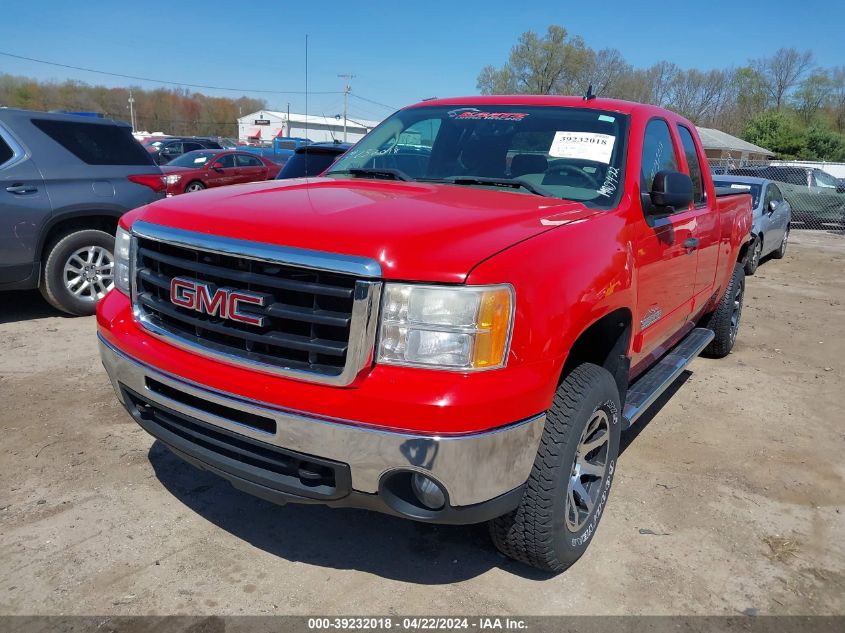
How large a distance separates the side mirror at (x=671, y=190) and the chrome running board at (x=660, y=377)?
1.01m

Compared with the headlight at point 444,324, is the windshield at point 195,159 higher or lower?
lower

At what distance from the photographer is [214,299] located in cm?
246

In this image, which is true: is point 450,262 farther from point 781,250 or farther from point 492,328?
point 781,250

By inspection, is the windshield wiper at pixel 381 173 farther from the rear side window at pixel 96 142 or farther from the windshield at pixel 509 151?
the rear side window at pixel 96 142

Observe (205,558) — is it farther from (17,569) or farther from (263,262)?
(263,262)

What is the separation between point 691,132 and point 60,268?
5.49 m

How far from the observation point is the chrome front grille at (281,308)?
2180 millimetres

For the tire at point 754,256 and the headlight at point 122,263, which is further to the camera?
the tire at point 754,256

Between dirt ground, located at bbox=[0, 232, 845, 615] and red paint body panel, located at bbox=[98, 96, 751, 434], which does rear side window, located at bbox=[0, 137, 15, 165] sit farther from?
red paint body panel, located at bbox=[98, 96, 751, 434]

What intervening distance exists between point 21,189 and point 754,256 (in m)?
10.5

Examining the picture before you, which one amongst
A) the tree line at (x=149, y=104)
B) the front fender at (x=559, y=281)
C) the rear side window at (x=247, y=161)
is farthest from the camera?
the tree line at (x=149, y=104)

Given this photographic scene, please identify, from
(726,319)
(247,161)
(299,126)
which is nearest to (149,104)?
(299,126)

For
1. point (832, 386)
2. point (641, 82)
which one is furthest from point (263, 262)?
point (641, 82)

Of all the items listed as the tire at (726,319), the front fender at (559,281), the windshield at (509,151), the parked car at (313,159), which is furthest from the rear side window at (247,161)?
the front fender at (559,281)
